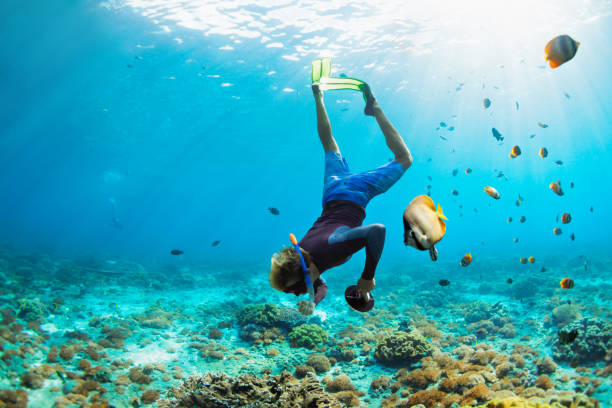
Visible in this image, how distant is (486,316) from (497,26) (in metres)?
20.5

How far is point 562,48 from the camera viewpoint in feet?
12.6

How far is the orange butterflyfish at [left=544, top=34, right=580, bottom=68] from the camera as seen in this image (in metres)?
3.80

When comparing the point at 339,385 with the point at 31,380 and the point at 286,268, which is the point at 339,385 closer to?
the point at 286,268

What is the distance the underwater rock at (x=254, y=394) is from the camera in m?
4.14

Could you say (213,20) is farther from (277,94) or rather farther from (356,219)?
(356,219)

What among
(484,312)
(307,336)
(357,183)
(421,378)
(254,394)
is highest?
(357,183)

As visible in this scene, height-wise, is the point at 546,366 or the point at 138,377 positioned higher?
the point at 546,366

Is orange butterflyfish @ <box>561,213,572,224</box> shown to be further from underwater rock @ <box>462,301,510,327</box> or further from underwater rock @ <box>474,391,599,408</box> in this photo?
underwater rock @ <box>474,391,599,408</box>

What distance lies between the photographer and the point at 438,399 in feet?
17.1

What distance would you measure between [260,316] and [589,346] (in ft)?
29.0

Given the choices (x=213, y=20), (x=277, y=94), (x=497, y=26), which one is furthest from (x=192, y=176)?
(x=497, y=26)

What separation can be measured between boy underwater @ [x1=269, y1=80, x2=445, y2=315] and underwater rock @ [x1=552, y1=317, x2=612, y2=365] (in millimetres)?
5613

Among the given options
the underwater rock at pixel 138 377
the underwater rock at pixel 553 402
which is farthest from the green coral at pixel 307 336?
the underwater rock at pixel 553 402

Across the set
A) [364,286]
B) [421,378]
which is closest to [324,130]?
[364,286]
